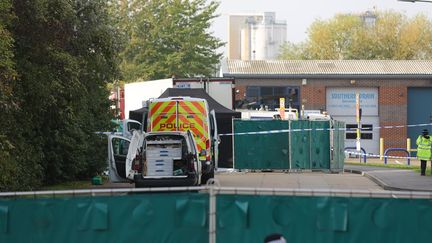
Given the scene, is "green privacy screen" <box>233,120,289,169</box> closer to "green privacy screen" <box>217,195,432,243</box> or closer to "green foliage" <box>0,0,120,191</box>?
→ "green foliage" <box>0,0,120,191</box>

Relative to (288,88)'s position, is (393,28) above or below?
above

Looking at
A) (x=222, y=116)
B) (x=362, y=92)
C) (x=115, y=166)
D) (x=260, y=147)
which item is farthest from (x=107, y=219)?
(x=362, y=92)

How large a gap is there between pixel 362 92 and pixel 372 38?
21.2m

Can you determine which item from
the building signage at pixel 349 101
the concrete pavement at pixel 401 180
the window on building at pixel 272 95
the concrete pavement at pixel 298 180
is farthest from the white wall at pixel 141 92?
the building signage at pixel 349 101

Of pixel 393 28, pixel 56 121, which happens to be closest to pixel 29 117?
pixel 56 121

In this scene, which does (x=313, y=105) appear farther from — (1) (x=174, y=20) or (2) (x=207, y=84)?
(2) (x=207, y=84)

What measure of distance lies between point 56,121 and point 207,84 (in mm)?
10495

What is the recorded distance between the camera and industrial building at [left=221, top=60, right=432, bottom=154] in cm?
5538

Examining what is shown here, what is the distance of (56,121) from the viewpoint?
2038cm

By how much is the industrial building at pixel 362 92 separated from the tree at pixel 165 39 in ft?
26.3

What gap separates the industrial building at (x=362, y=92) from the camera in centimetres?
5538

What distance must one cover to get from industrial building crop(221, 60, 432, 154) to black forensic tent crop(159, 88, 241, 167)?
903 inches

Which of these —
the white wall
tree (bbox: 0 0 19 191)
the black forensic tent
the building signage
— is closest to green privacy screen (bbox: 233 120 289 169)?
the black forensic tent

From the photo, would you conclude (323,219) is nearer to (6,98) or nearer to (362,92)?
(6,98)
